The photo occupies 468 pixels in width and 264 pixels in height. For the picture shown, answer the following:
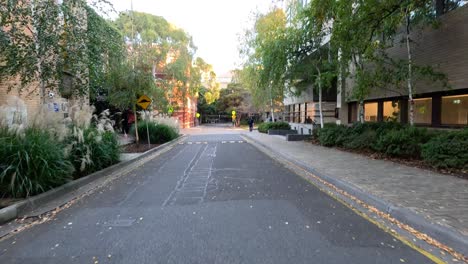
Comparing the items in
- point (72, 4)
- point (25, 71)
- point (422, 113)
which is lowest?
point (422, 113)

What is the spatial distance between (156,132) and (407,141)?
49.8 ft

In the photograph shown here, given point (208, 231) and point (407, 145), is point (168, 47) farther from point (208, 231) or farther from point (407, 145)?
point (208, 231)

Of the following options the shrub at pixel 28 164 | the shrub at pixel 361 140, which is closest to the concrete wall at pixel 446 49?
the shrub at pixel 361 140

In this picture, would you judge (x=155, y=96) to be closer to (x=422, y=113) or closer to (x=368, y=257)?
(x=422, y=113)

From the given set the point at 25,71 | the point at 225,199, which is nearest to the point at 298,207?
the point at 225,199

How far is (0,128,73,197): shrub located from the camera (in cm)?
644

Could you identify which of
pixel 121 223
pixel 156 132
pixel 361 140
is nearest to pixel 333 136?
pixel 361 140

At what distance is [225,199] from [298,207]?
1.51m

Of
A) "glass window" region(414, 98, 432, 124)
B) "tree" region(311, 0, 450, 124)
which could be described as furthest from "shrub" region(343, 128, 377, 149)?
"glass window" region(414, 98, 432, 124)

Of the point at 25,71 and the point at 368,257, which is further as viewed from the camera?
the point at 25,71

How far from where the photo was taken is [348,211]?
585cm

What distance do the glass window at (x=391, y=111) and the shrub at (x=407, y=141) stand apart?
4602 mm

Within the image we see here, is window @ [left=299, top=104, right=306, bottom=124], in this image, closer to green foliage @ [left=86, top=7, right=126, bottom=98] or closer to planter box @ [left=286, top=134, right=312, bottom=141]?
planter box @ [left=286, top=134, right=312, bottom=141]

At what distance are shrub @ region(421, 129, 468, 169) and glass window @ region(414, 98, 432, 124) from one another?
495 cm
